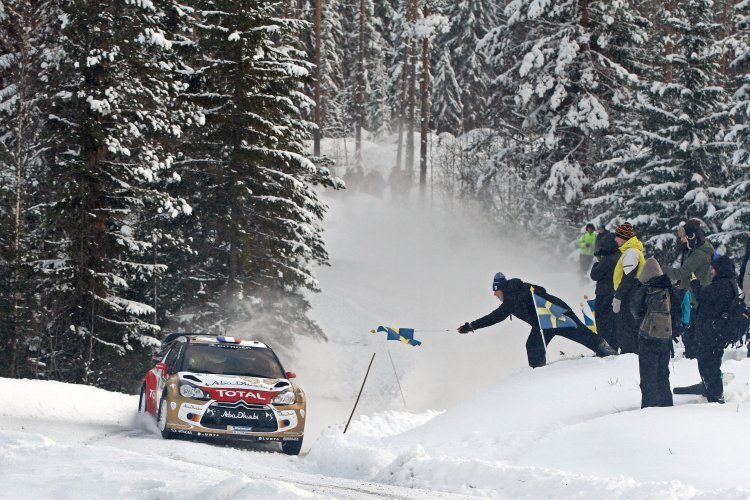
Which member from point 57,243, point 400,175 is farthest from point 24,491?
point 400,175

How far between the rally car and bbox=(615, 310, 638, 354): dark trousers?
4664mm

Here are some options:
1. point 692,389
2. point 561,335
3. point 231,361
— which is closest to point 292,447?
point 231,361

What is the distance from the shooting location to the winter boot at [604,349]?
48.4 feet

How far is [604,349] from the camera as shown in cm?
1476

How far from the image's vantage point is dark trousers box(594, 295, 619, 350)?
48.3 feet

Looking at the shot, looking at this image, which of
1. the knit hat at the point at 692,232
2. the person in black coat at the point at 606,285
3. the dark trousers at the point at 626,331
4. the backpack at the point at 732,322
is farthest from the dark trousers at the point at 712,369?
the person in black coat at the point at 606,285

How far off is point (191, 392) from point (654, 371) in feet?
19.4

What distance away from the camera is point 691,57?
25.3 metres

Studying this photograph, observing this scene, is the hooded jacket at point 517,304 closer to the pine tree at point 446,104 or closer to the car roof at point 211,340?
the car roof at point 211,340

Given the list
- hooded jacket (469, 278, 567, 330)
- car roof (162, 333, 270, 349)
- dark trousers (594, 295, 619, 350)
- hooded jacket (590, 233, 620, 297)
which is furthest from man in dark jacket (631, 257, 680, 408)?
car roof (162, 333, 270, 349)

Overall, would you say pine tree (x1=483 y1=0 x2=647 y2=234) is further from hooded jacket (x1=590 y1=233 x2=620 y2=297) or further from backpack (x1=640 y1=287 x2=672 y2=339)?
backpack (x1=640 y1=287 x2=672 y2=339)

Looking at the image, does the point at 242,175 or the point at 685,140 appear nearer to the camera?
the point at 242,175

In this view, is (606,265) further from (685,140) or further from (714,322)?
(685,140)

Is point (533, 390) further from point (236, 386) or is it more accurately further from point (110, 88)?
point (110, 88)
